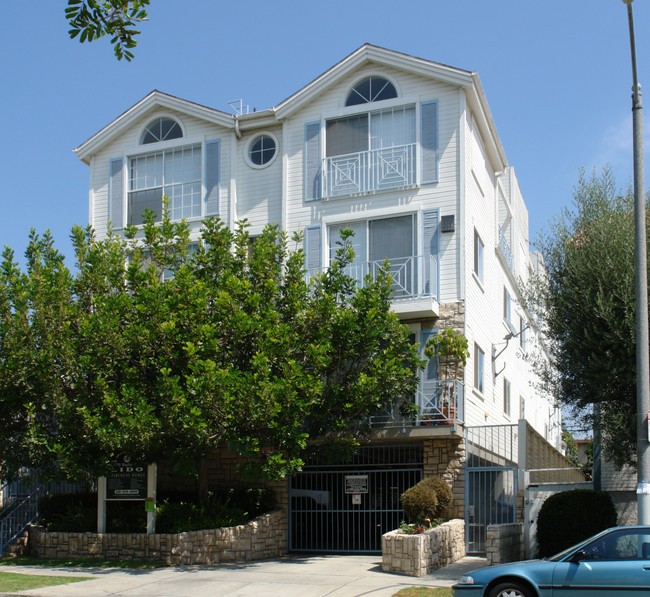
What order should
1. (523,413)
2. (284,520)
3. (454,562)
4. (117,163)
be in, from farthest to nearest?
(523,413) → (117,163) → (284,520) → (454,562)

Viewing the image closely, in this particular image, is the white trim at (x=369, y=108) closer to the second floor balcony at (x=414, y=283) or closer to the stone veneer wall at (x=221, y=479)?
the second floor balcony at (x=414, y=283)

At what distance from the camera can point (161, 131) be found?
23.6 m

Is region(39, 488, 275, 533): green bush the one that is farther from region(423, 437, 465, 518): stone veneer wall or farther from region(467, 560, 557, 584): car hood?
region(467, 560, 557, 584): car hood

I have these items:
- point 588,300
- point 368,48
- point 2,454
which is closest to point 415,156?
point 368,48

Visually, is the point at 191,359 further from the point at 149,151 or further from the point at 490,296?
the point at 490,296

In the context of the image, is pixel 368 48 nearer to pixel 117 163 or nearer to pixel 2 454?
pixel 117 163

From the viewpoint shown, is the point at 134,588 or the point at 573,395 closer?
the point at 134,588

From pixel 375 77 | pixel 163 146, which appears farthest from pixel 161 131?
pixel 375 77

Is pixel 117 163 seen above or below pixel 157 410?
above

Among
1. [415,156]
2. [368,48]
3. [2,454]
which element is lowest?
[2,454]

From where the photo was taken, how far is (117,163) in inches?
933

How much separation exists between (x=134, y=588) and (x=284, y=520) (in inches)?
233

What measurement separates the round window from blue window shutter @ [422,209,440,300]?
4.94m

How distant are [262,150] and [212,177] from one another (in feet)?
5.10
